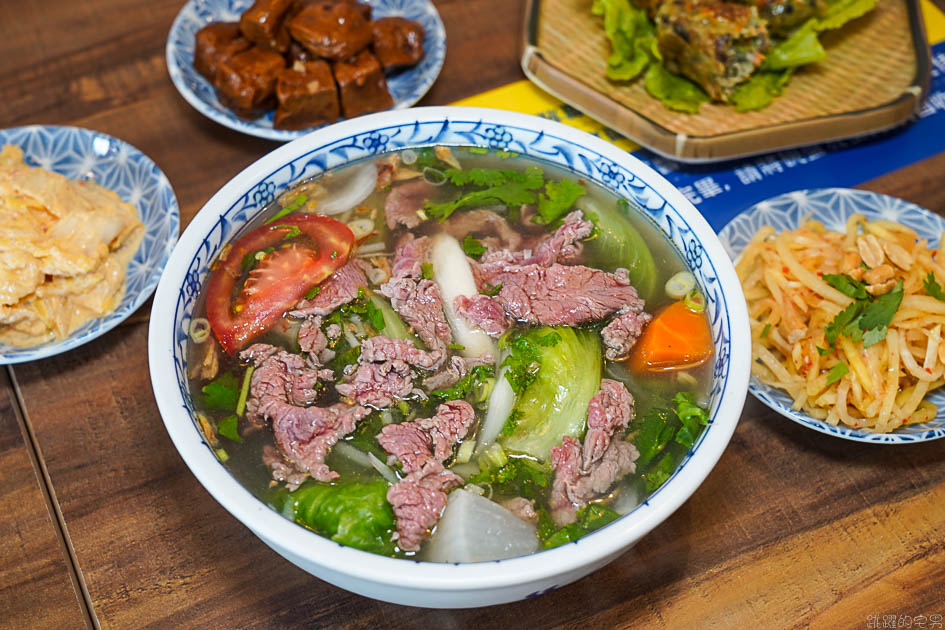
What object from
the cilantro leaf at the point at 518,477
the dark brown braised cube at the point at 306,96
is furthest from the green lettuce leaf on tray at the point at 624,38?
the cilantro leaf at the point at 518,477

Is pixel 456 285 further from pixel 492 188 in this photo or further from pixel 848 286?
pixel 848 286

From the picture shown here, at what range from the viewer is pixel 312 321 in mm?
1771

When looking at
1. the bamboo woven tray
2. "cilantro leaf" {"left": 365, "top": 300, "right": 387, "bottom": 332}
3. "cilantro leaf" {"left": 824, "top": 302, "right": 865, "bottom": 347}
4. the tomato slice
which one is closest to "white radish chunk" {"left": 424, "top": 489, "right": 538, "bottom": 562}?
"cilantro leaf" {"left": 365, "top": 300, "right": 387, "bottom": 332}

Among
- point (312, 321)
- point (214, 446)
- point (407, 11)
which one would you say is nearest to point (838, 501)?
point (312, 321)

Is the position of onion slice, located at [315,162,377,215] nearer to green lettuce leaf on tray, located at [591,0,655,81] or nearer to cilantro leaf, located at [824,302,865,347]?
green lettuce leaf on tray, located at [591,0,655,81]

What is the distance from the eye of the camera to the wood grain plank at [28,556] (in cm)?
177

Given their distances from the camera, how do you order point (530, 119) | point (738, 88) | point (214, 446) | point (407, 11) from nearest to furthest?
point (214, 446) < point (530, 119) < point (738, 88) < point (407, 11)

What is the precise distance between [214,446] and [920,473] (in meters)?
1.72

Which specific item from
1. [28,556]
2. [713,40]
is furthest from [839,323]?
[28,556]

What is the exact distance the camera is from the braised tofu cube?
270 centimetres

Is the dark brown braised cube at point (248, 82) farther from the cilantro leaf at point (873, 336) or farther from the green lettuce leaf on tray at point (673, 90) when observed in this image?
the cilantro leaf at point (873, 336)

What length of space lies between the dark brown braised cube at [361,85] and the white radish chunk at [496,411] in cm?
134

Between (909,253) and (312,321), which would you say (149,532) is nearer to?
(312,321)

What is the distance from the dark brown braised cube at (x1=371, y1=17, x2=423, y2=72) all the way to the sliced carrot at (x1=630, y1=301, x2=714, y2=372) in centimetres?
149
